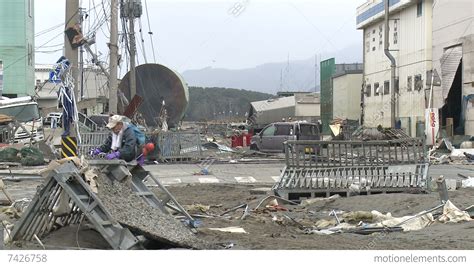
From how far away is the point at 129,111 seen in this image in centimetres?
2773

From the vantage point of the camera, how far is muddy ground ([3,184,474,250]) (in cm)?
805

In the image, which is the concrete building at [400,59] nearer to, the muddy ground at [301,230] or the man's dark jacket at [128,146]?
the muddy ground at [301,230]

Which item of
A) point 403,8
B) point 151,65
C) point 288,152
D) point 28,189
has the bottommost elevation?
point 28,189

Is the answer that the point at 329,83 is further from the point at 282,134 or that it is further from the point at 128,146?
the point at 128,146

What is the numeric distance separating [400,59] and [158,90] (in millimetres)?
17862

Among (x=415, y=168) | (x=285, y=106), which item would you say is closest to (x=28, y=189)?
(x=415, y=168)

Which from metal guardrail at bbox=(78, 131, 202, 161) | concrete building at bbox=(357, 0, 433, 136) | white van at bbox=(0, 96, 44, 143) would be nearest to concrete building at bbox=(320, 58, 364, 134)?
concrete building at bbox=(357, 0, 433, 136)

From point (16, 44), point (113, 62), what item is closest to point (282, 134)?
point (113, 62)

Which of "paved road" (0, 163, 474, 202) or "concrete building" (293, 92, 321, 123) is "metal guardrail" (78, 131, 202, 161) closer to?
"paved road" (0, 163, 474, 202)

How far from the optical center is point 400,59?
45.1 m

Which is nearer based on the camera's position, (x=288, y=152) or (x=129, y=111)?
(x=288, y=152)

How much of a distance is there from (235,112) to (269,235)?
283 ft

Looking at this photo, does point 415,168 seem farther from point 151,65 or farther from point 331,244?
point 151,65

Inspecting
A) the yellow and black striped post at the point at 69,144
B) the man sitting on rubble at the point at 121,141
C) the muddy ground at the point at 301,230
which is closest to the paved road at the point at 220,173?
the yellow and black striped post at the point at 69,144
